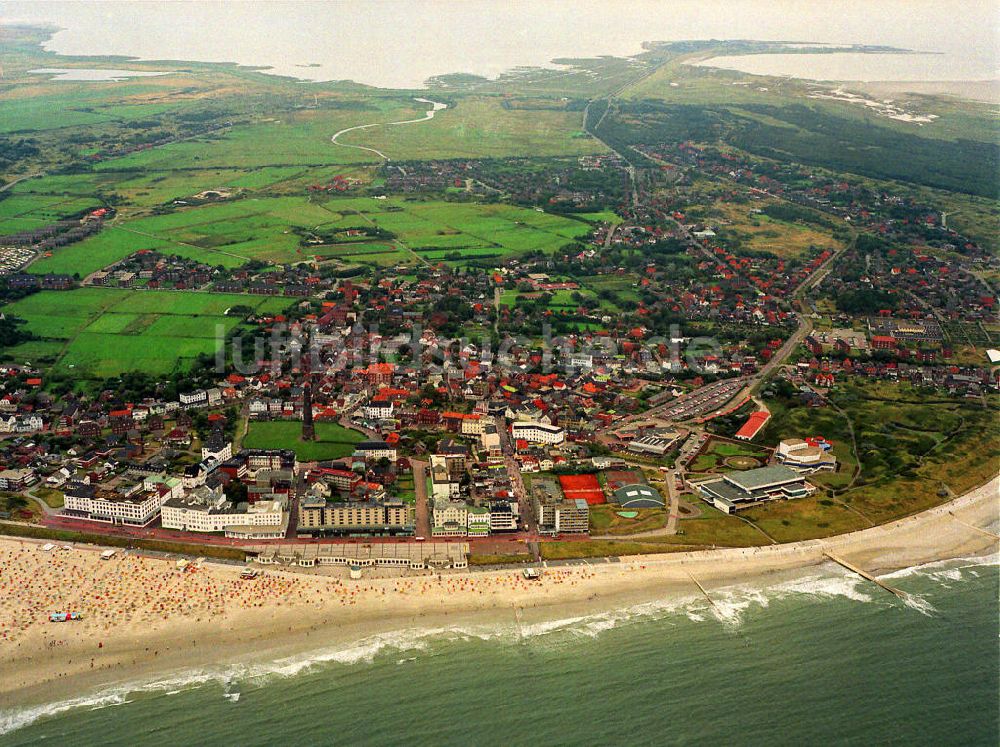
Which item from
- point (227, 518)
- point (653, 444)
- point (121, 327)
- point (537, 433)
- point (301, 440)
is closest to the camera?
point (227, 518)

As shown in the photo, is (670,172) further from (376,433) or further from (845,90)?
(376,433)

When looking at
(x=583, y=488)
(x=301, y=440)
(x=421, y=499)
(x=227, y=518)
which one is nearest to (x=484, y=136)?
(x=301, y=440)

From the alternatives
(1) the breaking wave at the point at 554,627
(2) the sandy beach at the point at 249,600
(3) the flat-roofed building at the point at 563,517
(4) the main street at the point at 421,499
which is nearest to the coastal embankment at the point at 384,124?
(4) the main street at the point at 421,499

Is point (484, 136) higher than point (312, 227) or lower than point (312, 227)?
higher

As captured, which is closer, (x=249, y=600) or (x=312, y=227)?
(x=249, y=600)

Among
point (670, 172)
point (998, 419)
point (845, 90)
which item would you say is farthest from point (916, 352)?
point (845, 90)

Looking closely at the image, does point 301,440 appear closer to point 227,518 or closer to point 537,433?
point 227,518
